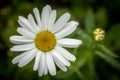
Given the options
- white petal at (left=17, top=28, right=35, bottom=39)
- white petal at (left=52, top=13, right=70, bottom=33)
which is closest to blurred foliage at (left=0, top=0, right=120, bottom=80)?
white petal at (left=52, top=13, right=70, bottom=33)

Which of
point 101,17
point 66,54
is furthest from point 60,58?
point 101,17

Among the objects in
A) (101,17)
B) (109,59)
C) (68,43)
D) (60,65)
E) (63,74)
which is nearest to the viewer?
(60,65)

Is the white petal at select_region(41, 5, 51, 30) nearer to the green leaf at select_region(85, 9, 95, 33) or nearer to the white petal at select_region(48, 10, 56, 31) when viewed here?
the white petal at select_region(48, 10, 56, 31)

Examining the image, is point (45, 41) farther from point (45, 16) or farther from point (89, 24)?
point (89, 24)

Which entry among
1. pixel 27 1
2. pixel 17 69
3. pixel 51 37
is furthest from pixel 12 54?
pixel 51 37

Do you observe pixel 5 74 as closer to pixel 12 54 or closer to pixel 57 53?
pixel 12 54

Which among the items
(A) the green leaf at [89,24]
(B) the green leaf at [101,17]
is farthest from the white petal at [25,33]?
(B) the green leaf at [101,17]
